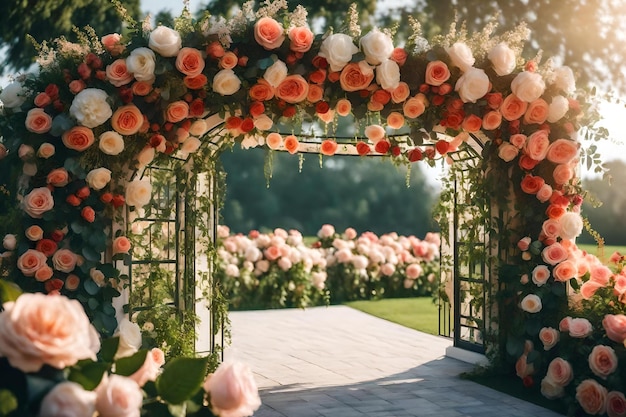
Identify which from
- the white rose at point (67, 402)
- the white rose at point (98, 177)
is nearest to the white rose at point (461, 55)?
the white rose at point (98, 177)

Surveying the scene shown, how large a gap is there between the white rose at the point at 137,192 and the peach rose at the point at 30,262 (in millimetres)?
764

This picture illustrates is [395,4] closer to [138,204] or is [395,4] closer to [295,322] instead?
[295,322]

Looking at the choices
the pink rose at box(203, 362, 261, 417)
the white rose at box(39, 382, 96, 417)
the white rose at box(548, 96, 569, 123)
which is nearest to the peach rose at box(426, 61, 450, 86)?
the white rose at box(548, 96, 569, 123)

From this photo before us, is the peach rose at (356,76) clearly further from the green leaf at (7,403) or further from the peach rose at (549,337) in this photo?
the green leaf at (7,403)

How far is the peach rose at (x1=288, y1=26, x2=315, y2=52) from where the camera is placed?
538 centimetres

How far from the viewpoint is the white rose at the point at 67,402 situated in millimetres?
1497

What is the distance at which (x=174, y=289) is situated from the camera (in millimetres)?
6336

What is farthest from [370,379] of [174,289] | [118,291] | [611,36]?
[611,36]

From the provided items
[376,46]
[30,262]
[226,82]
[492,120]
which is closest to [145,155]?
[226,82]

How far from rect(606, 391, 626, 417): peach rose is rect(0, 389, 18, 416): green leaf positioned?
4.28m

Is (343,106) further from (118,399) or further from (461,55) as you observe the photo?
(118,399)

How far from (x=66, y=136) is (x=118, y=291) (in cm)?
119

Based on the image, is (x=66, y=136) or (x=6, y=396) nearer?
(x=6, y=396)

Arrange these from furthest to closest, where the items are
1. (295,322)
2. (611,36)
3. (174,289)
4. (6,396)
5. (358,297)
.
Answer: (611,36) < (358,297) < (295,322) < (174,289) < (6,396)
